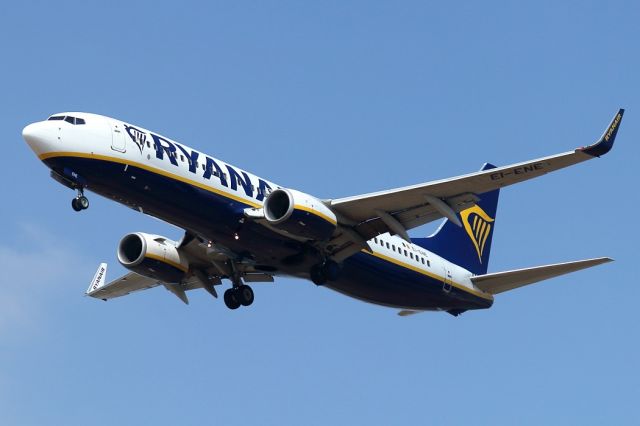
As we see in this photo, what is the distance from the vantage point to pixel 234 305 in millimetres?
43406

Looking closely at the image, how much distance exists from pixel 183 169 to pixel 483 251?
1661 cm

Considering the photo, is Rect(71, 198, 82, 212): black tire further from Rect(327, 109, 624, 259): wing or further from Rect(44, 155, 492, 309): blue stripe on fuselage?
Rect(327, 109, 624, 259): wing

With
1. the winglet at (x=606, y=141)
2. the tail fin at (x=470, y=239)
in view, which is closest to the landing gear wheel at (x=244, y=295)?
the tail fin at (x=470, y=239)

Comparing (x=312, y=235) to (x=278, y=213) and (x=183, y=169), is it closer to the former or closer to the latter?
(x=278, y=213)

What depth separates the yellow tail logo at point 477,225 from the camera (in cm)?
4906

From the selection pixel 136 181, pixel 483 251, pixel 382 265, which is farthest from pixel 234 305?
pixel 483 251

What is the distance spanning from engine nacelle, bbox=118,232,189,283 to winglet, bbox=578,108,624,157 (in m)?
15.9

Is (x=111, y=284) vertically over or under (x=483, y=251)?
under

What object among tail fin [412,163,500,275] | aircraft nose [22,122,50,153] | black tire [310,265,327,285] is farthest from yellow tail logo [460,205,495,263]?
aircraft nose [22,122,50,153]

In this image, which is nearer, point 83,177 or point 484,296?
point 83,177

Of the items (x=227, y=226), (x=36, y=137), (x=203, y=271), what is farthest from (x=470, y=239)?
(x=36, y=137)

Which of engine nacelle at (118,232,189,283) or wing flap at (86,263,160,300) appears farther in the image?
wing flap at (86,263,160,300)

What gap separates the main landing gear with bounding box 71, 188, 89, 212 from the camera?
36.2 meters

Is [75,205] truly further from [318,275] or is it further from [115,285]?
[115,285]
